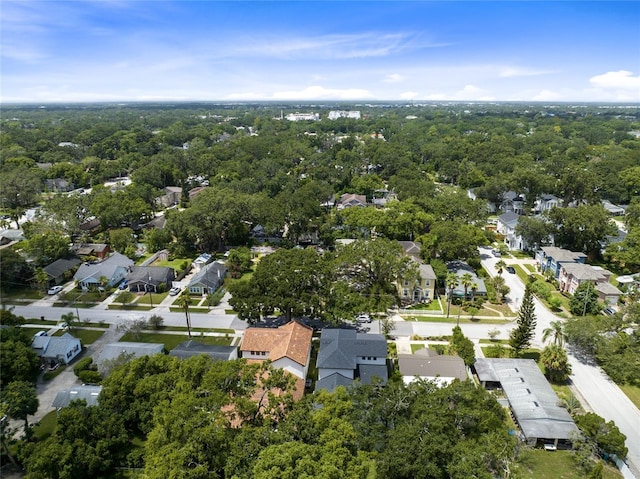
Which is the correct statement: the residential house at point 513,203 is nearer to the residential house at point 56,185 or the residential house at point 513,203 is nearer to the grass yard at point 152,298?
the grass yard at point 152,298

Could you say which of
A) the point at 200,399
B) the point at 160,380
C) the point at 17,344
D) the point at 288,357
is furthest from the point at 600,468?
the point at 17,344

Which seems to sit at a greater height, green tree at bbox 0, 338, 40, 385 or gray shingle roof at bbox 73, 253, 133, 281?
green tree at bbox 0, 338, 40, 385

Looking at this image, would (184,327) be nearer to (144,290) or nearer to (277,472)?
(144,290)

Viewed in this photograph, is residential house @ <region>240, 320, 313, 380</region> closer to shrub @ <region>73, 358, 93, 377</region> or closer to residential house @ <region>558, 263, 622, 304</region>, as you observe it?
shrub @ <region>73, 358, 93, 377</region>

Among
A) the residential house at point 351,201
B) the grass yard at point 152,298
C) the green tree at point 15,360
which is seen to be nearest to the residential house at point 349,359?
the green tree at point 15,360

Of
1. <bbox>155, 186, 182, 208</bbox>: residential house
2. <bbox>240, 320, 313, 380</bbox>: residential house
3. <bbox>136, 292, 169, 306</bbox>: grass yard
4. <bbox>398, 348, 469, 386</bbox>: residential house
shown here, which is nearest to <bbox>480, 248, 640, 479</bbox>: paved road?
<bbox>398, 348, 469, 386</bbox>: residential house
